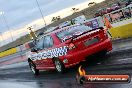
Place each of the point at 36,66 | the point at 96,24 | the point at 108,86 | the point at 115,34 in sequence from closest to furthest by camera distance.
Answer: the point at 108,86 < the point at 36,66 < the point at 115,34 < the point at 96,24

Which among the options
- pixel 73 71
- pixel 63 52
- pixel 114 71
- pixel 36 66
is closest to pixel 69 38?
pixel 63 52

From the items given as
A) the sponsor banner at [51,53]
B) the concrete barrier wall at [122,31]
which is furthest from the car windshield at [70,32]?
the concrete barrier wall at [122,31]

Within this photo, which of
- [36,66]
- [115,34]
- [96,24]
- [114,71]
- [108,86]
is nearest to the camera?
[108,86]

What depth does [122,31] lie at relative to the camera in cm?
2038

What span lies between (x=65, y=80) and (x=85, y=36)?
1.73 m

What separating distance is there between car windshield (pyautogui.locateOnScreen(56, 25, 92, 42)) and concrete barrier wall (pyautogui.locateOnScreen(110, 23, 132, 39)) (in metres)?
6.46

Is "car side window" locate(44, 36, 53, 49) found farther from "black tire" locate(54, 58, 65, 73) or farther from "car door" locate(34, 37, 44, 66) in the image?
"black tire" locate(54, 58, 65, 73)

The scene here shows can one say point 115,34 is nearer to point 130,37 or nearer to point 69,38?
point 130,37

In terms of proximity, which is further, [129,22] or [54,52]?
[129,22]

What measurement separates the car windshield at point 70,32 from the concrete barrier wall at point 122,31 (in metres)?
6.46

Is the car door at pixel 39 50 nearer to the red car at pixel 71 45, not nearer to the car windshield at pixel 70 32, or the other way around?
the red car at pixel 71 45

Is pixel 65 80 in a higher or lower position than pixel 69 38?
lower

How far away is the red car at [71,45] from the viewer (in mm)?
12594

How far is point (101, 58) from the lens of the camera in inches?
552
